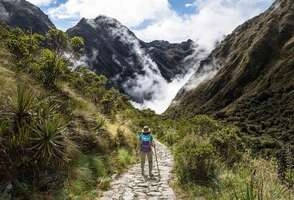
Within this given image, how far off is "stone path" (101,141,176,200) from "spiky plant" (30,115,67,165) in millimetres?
2220

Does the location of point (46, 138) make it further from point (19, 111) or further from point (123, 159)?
point (123, 159)

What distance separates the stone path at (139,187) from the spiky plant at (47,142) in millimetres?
2220

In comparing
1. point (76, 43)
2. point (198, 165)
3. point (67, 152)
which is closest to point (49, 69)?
point (76, 43)

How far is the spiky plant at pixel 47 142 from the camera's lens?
35.0 feet

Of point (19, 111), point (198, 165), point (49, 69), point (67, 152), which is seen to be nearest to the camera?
point (19, 111)

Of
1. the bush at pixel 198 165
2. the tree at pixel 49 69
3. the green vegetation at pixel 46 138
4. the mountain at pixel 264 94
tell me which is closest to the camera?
the green vegetation at pixel 46 138

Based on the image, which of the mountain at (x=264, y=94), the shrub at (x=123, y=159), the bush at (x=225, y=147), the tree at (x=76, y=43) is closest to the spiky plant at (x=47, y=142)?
the shrub at (x=123, y=159)

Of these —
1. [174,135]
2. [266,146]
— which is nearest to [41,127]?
[174,135]

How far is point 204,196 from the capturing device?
40.4ft

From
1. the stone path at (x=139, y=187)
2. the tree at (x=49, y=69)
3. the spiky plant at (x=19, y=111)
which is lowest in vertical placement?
the stone path at (x=139, y=187)

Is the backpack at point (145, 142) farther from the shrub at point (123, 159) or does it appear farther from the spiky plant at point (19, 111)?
the spiky plant at point (19, 111)

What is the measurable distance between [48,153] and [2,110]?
147 centimetres

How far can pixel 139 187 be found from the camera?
1459 centimetres

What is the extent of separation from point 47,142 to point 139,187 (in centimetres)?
471
